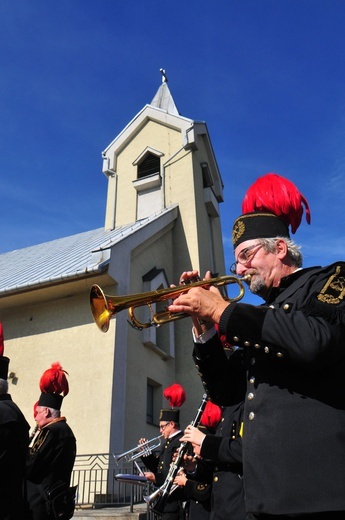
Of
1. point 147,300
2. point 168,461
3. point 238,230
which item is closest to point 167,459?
point 168,461

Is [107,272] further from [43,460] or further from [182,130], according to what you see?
[182,130]

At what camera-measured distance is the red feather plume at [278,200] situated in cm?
277

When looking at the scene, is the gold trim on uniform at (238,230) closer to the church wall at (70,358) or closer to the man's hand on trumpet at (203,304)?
the man's hand on trumpet at (203,304)

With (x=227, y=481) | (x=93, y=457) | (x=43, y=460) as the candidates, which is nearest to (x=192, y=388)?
(x=93, y=457)

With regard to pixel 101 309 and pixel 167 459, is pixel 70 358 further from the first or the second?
pixel 101 309

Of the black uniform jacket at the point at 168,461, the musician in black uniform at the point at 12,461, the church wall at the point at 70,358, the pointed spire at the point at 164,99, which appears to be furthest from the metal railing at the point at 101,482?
the pointed spire at the point at 164,99

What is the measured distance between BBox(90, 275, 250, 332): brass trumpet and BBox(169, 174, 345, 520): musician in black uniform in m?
0.49

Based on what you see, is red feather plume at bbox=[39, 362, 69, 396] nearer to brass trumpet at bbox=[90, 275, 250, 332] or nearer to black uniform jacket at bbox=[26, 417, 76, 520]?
black uniform jacket at bbox=[26, 417, 76, 520]

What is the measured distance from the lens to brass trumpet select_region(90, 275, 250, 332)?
2799 millimetres

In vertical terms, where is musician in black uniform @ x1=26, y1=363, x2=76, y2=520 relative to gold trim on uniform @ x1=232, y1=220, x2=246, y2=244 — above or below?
below

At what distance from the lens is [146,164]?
21.0 metres

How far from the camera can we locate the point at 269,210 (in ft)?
9.07

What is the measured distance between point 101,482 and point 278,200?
9983 millimetres

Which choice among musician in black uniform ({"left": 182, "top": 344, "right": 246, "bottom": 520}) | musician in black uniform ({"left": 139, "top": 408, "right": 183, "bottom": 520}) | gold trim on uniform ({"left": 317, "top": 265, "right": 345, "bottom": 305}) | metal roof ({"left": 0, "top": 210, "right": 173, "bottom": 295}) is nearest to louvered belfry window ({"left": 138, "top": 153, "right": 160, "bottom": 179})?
metal roof ({"left": 0, "top": 210, "right": 173, "bottom": 295})
